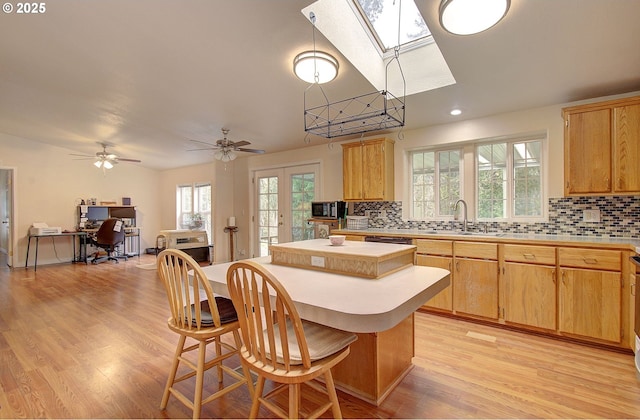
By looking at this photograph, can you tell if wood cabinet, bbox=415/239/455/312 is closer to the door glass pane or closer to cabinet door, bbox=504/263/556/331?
cabinet door, bbox=504/263/556/331

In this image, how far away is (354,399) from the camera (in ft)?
5.88

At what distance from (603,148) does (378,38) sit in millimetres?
2163

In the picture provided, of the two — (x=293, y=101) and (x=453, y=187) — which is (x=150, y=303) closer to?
(x=293, y=101)

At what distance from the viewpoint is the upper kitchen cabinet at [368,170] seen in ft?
12.8

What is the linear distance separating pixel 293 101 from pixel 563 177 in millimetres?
2880

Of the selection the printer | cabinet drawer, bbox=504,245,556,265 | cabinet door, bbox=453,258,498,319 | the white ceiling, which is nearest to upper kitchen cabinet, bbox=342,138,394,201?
the white ceiling

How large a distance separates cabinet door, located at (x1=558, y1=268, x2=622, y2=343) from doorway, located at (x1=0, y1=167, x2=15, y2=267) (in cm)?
871

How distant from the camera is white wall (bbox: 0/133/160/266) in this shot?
5.91 m

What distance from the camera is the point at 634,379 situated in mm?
2016

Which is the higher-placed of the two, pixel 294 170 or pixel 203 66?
pixel 203 66

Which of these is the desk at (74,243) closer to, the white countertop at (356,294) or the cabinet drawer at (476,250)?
the white countertop at (356,294)

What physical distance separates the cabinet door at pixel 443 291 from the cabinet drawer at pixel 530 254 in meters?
0.53

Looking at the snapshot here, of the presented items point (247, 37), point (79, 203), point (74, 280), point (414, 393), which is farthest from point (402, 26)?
point (79, 203)

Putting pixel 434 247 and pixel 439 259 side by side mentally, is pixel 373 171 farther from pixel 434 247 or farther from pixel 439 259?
pixel 439 259
